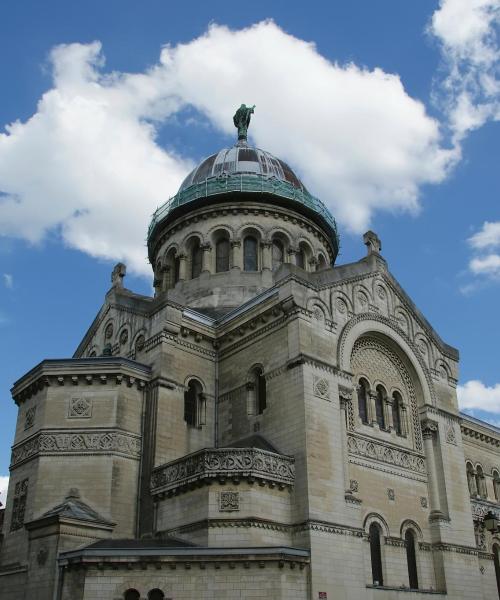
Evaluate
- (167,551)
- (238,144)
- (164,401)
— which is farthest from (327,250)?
(167,551)

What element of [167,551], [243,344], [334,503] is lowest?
[167,551]

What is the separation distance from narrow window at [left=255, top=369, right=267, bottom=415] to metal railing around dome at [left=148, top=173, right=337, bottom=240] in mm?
14079

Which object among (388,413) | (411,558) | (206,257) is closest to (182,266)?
(206,257)

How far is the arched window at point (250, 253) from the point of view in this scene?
1538 inches

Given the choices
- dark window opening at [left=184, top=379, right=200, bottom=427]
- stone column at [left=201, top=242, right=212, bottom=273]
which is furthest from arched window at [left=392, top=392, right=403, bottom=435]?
stone column at [left=201, top=242, right=212, bottom=273]

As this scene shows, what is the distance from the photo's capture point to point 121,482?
2647 cm

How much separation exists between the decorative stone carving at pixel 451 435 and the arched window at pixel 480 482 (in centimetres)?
726

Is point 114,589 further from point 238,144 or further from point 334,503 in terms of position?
point 238,144

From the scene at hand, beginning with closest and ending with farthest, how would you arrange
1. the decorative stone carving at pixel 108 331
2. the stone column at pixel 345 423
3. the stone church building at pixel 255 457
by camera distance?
the stone church building at pixel 255 457, the stone column at pixel 345 423, the decorative stone carving at pixel 108 331

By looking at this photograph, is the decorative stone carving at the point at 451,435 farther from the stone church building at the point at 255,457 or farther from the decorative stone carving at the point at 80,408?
the decorative stone carving at the point at 80,408

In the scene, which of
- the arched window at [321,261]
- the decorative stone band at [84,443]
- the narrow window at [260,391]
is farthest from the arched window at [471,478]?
the decorative stone band at [84,443]

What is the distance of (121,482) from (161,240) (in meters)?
18.7

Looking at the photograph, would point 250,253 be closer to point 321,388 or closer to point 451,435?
point 321,388

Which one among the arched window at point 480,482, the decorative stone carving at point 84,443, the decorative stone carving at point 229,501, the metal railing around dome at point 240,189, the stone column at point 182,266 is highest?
the metal railing around dome at point 240,189
